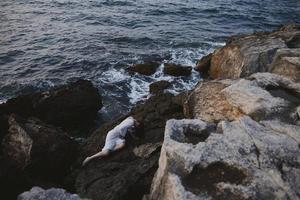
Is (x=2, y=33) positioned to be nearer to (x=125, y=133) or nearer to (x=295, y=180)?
(x=125, y=133)

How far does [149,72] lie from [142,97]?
9.93 ft

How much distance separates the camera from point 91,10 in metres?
35.8

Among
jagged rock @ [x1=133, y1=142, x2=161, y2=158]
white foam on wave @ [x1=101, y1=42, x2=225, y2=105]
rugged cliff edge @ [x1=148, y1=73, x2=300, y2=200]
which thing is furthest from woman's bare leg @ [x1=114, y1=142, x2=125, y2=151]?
white foam on wave @ [x1=101, y1=42, x2=225, y2=105]

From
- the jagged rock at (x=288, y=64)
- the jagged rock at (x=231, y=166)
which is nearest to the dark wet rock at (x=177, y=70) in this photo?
the jagged rock at (x=288, y=64)

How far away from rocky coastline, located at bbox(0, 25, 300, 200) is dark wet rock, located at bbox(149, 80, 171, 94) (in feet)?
11.3

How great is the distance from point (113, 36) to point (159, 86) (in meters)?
10.5

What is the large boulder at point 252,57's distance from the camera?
535 inches

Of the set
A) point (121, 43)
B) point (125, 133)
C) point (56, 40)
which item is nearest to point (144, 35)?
point (121, 43)

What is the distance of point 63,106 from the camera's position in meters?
16.2

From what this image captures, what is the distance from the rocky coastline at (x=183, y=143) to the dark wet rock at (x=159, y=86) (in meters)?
3.43

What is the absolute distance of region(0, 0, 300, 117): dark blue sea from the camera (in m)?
21.3

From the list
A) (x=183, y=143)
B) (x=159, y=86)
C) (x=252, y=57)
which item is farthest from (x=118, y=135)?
(x=159, y=86)

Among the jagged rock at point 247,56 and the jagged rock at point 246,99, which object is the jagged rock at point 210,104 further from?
the jagged rock at point 247,56

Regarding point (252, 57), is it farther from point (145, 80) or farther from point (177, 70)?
point (145, 80)
